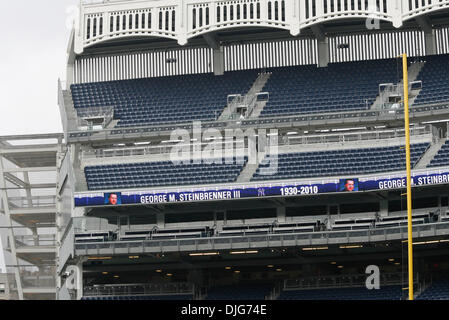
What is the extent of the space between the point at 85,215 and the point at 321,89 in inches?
481

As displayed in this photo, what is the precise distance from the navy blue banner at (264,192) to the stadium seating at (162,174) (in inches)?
36.4

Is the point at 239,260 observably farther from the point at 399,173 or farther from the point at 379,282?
the point at 399,173

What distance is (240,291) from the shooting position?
114 feet

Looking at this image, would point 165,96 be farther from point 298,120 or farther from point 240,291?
point 240,291

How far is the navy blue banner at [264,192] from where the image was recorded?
1211 inches

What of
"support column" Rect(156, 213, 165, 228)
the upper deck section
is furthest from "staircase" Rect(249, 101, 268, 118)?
"support column" Rect(156, 213, 165, 228)

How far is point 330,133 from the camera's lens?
36.8m

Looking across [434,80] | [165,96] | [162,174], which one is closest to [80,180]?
[162,174]

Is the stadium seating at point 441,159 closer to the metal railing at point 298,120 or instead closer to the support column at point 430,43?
the metal railing at point 298,120

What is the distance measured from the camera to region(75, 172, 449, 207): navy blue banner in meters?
30.8

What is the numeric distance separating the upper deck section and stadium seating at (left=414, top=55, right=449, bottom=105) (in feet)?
7.15

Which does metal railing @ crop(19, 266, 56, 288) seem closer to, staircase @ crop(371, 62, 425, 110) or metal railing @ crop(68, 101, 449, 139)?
metal railing @ crop(68, 101, 449, 139)

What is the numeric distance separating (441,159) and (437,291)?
5.13 m
